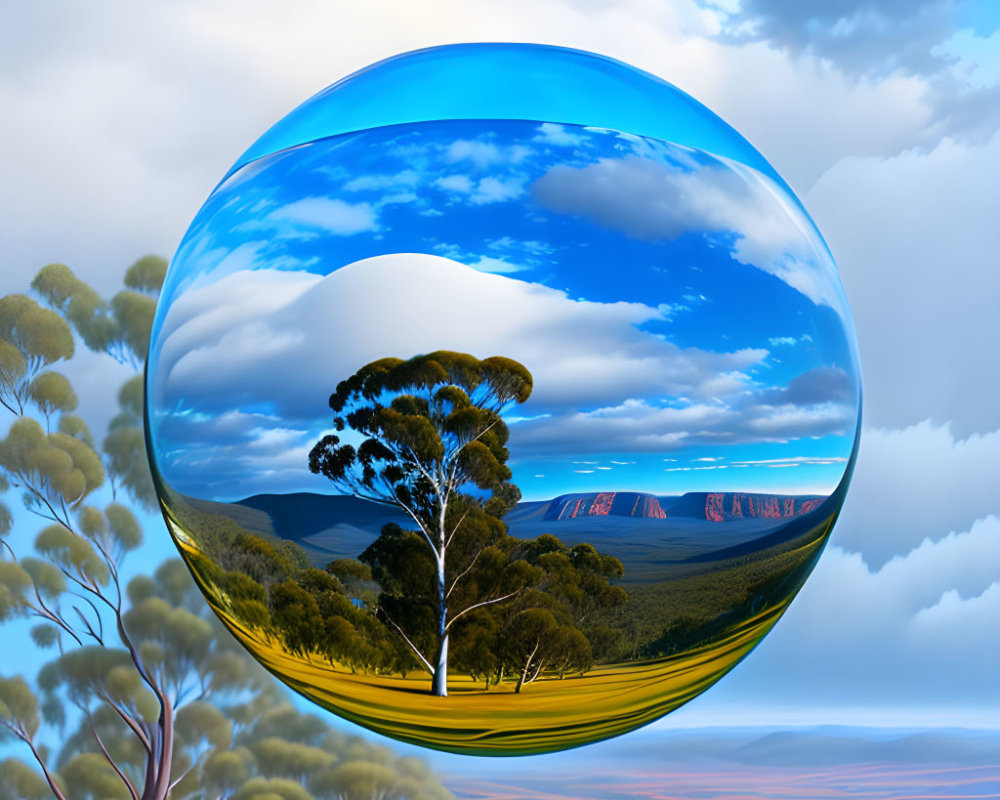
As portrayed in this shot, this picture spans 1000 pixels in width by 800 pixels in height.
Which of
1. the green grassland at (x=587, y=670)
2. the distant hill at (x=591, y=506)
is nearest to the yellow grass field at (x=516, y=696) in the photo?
the green grassland at (x=587, y=670)

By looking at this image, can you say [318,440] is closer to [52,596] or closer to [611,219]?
[611,219]

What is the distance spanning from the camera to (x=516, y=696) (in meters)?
2.51

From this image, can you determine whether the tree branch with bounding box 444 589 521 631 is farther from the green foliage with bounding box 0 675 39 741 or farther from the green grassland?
the green foliage with bounding box 0 675 39 741

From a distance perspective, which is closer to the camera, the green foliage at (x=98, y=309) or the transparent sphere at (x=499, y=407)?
the transparent sphere at (x=499, y=407)

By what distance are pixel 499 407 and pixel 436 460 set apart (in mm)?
194

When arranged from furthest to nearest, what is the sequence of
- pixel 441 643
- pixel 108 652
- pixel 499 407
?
pixel 108 652
pixel 441 643
pixel 499 407

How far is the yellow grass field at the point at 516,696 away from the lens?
2.51 m

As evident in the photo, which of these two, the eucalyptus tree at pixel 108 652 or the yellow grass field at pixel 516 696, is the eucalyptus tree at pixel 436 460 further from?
the eucalyptus tree at pixel 108 652

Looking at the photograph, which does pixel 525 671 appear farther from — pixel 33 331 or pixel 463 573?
pixel 33 331

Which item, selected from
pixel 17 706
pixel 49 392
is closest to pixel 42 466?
pixel 49 392

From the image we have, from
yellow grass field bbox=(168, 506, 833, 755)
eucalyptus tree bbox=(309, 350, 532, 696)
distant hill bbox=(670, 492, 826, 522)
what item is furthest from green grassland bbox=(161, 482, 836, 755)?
eucalyptus tree bbox=(309, 350, 532, 696)

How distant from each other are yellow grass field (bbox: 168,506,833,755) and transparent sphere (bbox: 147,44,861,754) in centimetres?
1

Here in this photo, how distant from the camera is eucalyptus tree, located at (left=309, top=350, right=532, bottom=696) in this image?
7.59ft

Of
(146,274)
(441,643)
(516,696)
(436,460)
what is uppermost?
(146,274)
